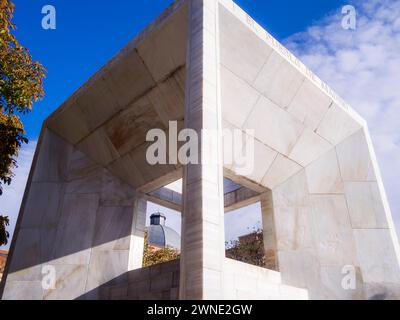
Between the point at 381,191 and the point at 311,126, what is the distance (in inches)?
117

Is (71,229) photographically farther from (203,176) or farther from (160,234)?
(160,234)

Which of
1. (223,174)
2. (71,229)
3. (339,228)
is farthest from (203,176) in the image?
(71,229)

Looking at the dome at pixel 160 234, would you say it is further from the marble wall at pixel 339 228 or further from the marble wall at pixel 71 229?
the marble wall at pixel 339 228

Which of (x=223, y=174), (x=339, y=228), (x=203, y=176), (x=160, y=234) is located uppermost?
(x=160, y=234)

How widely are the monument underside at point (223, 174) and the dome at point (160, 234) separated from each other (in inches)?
1527

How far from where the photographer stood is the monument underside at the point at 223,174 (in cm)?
867

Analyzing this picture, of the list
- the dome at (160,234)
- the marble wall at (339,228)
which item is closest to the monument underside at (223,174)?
the marble wall at (339,228)

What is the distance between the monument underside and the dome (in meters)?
38.8

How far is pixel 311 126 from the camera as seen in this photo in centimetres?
1059

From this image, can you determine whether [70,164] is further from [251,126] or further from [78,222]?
[251,126]

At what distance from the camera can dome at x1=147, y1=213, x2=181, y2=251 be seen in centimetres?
5050

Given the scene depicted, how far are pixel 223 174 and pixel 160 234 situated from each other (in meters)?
43.8

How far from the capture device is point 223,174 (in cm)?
1027

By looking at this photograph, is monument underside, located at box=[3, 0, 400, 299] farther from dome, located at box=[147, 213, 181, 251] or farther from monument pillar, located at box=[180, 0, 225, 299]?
dome, located at box=[147, 213, 181, 251]
